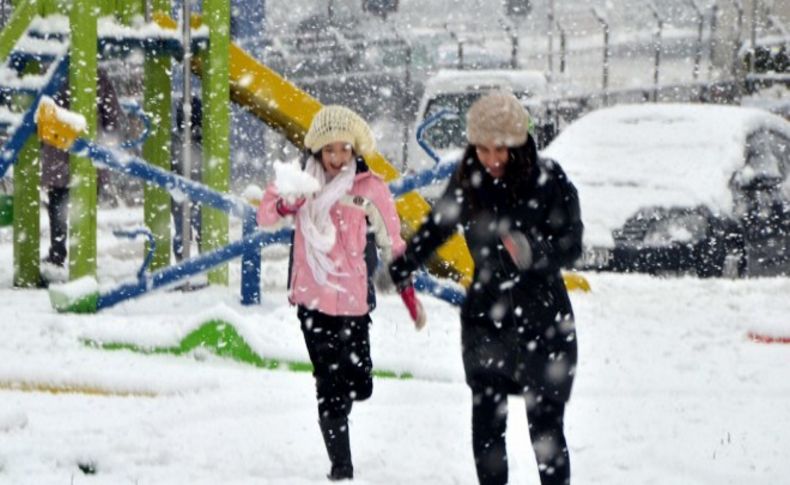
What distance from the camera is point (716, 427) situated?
17.3 feet

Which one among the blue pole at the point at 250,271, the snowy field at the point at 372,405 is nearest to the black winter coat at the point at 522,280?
the snowy field at the point at 372,405

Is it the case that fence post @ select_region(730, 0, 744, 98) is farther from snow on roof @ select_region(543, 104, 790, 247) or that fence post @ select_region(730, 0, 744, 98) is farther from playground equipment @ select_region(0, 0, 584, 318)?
playground equipment @ select_region(0, 0, 584, 318)

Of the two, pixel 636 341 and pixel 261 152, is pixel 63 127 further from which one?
pixel 261 152

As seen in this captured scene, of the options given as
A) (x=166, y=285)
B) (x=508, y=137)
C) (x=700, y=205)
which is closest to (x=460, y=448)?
(x=508, y=137)

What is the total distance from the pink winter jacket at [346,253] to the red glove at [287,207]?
0.06 ft

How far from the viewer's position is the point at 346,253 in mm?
4398

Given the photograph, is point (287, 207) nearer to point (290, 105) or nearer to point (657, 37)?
point (290, 105)

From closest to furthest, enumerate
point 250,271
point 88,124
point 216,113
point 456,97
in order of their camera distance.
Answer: point 250,271
point 88,124
point 216,113
point 456,97

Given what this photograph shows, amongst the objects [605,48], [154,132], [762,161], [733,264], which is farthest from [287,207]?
[605,48]

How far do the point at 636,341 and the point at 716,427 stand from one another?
2072 millimetres

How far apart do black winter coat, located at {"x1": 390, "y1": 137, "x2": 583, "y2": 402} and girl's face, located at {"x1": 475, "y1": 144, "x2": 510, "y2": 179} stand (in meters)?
0.02

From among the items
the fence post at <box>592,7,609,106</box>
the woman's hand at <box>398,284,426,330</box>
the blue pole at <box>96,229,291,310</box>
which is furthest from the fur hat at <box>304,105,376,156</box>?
the fence post at <box>592,7,609,106</box>

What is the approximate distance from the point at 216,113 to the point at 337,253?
13.2 ft

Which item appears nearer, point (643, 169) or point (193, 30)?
point (193, 30)
